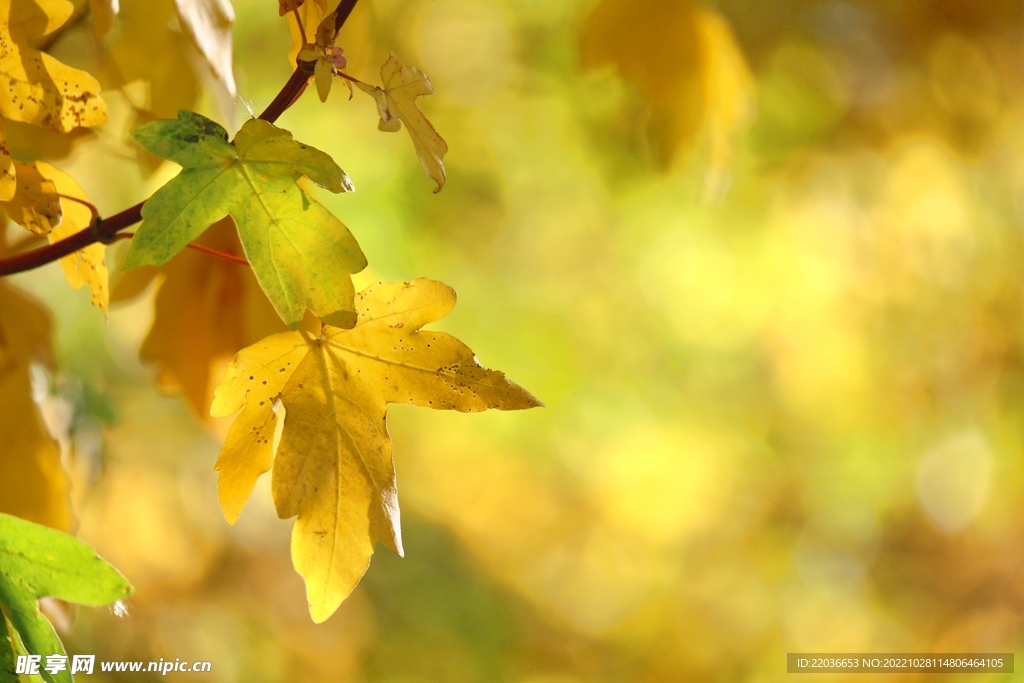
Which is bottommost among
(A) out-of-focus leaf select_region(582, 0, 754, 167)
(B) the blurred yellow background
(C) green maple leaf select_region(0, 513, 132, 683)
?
(C) green maple leaf select_region(0, 513, 132, 683)

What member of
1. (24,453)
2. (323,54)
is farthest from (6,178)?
(24,453)

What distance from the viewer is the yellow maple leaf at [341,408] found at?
0.33 metres

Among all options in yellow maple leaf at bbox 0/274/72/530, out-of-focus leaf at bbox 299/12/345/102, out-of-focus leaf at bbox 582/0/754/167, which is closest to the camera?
out-of-focus leaf at bbox 299/12/345/102

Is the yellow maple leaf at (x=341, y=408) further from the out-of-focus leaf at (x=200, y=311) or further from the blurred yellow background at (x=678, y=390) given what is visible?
the blurred yellow background at (x=678, y=390)

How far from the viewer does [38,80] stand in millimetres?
330

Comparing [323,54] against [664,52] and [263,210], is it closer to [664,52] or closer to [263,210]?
[263,210]

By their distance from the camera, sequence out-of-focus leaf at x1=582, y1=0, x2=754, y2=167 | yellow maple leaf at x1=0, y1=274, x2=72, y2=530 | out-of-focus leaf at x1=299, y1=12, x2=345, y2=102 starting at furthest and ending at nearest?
out-of-focus leaf at x1=582, y1=0, x2=754, y2=167 → yellow maple leaf at x1=0, y1=274, x2=72, y2=530 → out-of-focus leaf at x1=299, y1=12, x2=345, y2=102

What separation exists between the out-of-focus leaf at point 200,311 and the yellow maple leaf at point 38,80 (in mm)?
212

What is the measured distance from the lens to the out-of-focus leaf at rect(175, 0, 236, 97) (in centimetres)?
34

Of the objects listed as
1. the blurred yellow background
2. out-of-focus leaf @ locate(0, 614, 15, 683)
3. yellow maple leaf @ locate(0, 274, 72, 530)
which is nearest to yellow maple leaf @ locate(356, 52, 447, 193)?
out-of-focus leaf @ locate(0, 614, 15, 683)

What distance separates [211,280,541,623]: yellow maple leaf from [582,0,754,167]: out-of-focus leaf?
1.68ft

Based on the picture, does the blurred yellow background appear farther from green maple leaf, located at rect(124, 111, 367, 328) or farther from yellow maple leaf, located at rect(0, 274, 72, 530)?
green maple leaf, located at rect(124, 111, 367, 328)

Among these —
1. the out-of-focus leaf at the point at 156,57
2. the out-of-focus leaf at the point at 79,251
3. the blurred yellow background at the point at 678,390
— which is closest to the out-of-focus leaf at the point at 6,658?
the out-of-focus leaf at the point at 79,251

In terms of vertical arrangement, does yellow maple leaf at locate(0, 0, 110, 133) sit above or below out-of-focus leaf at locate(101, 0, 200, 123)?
below
